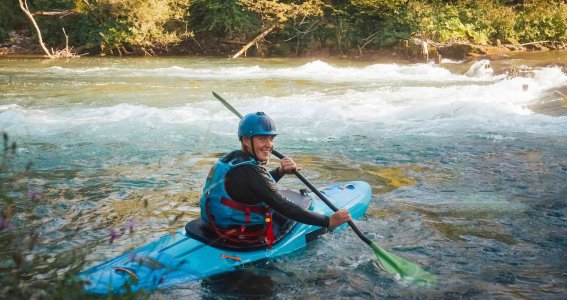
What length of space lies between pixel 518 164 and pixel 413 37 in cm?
1160

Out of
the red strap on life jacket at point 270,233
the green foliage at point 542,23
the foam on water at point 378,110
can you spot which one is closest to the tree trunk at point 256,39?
the foam on water at point 378,110

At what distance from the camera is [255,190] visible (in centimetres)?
329

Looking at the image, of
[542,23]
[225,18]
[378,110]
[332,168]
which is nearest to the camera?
[332,168]

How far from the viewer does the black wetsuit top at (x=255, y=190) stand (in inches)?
129

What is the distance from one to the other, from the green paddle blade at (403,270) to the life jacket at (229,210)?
77cm

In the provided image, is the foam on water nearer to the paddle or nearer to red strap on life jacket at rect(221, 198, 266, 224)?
the paddle

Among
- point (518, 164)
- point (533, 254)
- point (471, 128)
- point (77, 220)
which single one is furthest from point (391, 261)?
point (471, 128)

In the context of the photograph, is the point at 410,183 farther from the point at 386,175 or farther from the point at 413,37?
the point at 413,37

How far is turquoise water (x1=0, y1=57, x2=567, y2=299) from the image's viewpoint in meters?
3.54

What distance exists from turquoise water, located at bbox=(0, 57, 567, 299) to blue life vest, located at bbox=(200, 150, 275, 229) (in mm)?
259

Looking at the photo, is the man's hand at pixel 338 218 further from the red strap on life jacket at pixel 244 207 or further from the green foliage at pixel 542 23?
the green foliage at pixel 542 23

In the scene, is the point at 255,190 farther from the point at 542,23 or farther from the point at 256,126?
the point at 542,23

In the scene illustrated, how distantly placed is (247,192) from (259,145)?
0.29 metres

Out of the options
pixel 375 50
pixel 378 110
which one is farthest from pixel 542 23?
pixel 378 110
